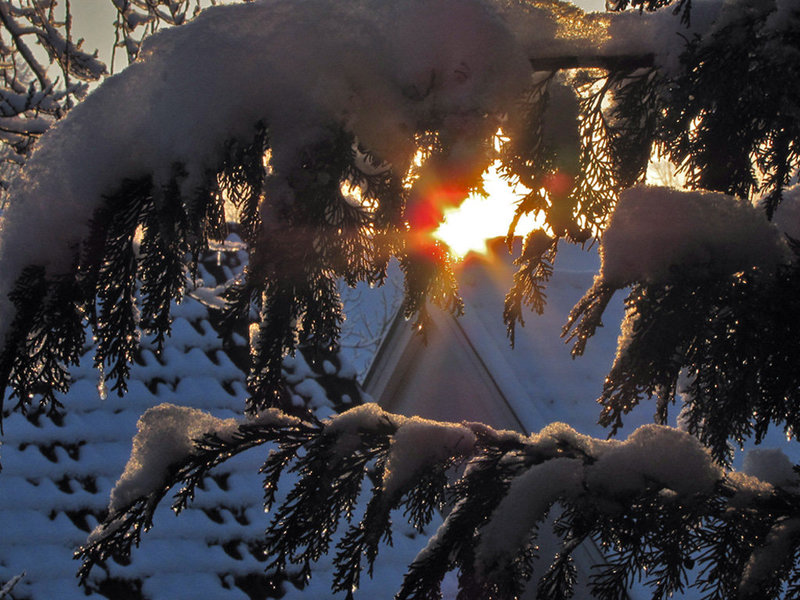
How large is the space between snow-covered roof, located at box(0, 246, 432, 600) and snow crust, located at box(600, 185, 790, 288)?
8.72 ft

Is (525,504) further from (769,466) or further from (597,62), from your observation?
(597,62)

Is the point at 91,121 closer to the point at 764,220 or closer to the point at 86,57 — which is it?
the point at 764,220

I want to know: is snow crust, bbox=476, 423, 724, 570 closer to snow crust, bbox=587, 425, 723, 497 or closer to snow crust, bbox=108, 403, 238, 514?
snow crust, bbox=587, 425, 723, 497

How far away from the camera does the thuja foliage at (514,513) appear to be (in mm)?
1634

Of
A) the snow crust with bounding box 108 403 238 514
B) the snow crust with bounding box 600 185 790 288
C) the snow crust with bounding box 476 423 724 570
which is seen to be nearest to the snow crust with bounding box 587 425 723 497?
the snow crust with bounding box 476 423 724 570

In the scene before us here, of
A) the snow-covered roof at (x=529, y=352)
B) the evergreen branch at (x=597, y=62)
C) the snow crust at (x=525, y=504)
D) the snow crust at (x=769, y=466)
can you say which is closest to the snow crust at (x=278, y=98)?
the evergreen branch at (x=597, y=62)

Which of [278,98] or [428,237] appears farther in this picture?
[428,237]

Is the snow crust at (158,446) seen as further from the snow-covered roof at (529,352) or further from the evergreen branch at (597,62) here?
the snow-covered roof at (529,352)

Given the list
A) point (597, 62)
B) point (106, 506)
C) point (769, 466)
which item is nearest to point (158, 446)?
point (597, 62)

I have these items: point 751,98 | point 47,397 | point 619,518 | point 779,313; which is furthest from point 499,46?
point 47,397

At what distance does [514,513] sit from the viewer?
1642 millimetres

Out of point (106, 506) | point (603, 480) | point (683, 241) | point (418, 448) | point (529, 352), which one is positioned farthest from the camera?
point (529, 352)

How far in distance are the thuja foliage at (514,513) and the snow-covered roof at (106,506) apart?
83.6 inches

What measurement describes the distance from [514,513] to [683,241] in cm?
81
